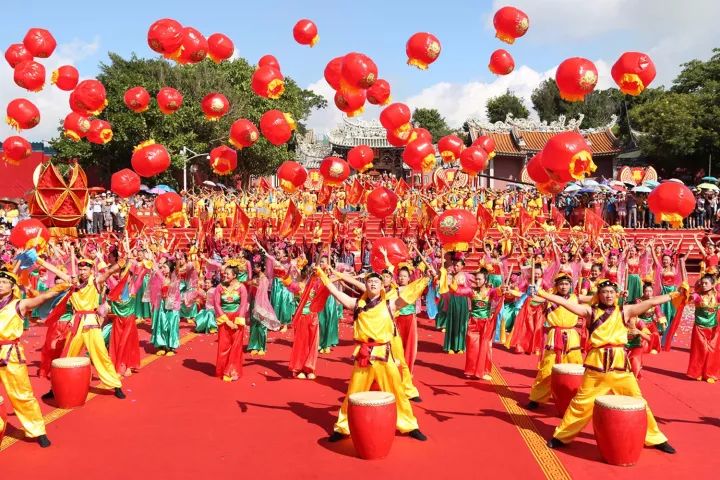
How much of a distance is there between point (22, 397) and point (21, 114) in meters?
9.14

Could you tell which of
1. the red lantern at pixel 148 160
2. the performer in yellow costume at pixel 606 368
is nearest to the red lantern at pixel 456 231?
the performer in yellow costume at pixel 606 368

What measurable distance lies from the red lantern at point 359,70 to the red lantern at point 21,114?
685 centimetres

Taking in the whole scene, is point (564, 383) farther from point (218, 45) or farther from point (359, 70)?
point (218, 45)

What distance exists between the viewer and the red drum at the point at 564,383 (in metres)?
6.73

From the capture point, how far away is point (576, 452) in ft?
19.2

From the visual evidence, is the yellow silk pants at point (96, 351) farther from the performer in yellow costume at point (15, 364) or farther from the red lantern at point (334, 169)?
the red lantern at point (334, 169)

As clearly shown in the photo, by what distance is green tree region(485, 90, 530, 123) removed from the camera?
164 ft

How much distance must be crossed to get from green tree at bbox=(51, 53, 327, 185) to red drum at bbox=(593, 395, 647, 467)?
79.1 ft

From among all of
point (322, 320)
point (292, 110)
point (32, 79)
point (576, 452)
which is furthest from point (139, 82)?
point (576, 452)

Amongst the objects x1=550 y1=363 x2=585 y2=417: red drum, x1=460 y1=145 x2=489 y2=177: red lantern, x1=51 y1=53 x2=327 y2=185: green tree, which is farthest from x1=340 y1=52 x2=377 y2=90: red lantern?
x1=51 y1=53 x2=327 y2=185: green tree

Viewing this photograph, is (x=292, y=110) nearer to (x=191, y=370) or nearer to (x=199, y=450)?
(x=191, y=370)

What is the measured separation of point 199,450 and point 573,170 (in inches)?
174

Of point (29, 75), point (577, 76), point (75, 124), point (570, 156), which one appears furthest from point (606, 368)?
point (75, 124)

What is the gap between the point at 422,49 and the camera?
10.5 meters
